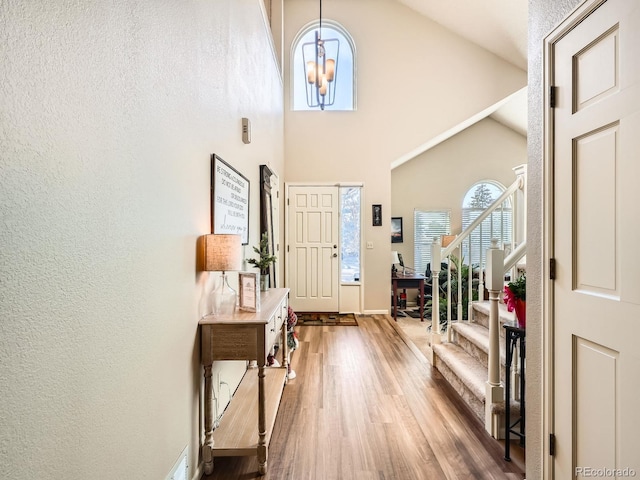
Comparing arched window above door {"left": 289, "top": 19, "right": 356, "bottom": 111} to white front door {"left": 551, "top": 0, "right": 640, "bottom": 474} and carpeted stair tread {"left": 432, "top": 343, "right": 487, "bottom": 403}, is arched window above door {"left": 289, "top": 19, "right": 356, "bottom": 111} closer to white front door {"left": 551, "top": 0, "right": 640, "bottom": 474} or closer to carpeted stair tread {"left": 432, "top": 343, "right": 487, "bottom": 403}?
carpeted stair tread {"left": 432, "top": 343, "right": 487, "bottom": 403}

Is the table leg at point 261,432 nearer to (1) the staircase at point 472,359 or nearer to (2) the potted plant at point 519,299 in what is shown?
(1) the staircase at point 472,359

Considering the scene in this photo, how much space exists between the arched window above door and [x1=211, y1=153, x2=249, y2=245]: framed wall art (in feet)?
10.9

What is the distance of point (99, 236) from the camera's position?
3.28 ft

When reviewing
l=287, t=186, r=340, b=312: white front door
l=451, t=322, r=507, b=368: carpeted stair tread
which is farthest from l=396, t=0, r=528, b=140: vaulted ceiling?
l=451, t=322, r=507, b=368: carpeted stair tread

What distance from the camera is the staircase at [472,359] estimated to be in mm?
2402

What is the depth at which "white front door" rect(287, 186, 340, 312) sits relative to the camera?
18.6ft

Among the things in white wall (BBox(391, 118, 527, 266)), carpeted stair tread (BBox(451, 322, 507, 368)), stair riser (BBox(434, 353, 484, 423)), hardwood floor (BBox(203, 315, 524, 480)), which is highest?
white wall (BBox(391, 118, 527, 266))

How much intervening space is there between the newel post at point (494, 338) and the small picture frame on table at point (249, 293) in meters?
1.48

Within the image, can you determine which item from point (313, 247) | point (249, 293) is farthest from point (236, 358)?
point (313, 247)

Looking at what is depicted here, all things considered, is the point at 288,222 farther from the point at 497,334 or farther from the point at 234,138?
the point at 497,334

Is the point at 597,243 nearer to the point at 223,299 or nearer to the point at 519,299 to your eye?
the point at 519,299

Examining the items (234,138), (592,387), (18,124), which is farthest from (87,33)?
(592,387)

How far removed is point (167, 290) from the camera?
1.45 metres

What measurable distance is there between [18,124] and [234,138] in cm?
188
